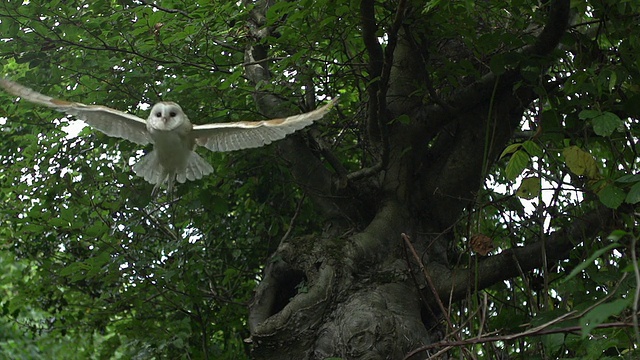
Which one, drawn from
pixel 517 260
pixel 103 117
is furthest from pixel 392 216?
pixel 103 117

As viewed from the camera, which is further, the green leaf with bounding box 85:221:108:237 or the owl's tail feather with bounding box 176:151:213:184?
the green leaf with bounding box 85:221:108:237

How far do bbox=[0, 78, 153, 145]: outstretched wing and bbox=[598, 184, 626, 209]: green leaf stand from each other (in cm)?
228

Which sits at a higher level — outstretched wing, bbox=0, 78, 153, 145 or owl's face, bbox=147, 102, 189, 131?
outstretched wing, bbox=0, 78, 153, 145

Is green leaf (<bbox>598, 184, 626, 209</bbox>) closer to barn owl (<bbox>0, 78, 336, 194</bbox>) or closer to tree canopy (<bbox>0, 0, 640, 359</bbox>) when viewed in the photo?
tree canopy (<bbox>0, 0, 640, 359</bbox>)

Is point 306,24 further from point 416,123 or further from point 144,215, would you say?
point 144,215

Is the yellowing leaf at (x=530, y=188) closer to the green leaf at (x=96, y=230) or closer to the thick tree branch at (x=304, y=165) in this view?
the thick tree branch at (x=304, y=165)

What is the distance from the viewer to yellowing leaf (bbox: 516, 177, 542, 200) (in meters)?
3.66

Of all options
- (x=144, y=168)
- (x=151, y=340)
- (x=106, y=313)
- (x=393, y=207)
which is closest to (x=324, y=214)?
(x=393, y=207)

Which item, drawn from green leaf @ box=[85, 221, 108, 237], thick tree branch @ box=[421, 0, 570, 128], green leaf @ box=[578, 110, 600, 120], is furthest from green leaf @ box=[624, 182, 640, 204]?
green leaf @ box=[85, 221, 108, 237]

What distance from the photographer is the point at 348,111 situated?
5.45m

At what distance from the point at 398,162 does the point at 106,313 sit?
275cm

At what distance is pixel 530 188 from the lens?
368 centimetres

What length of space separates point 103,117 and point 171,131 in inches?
15.9

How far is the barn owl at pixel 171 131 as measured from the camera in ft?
12.7
